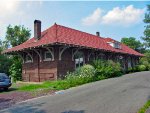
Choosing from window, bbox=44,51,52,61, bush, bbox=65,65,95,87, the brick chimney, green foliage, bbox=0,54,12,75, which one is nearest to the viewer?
bush, bbox=65,65,95,87

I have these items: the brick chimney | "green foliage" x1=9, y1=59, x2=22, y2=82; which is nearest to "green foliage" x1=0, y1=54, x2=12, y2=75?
"green foliage" x1=9, y1=59, x2=22, y2=82

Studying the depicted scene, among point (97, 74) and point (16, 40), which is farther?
point (16, 40)

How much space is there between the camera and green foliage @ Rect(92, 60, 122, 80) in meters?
24.0

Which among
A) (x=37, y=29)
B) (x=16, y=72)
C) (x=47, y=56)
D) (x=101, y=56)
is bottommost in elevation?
(x=16, y=72)

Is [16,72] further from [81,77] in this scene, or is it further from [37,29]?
[81,77]

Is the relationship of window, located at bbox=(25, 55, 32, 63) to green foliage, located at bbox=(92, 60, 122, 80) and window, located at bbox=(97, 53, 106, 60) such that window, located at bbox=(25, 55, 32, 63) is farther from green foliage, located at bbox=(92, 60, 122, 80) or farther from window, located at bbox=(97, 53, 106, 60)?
window, located at bbox=(97, 53, 106, 60)

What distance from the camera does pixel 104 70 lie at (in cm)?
2484

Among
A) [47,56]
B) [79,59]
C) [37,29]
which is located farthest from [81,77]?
[37,29]

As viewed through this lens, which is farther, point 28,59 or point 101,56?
point 101,56

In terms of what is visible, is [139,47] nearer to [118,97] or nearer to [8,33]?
[8,33]

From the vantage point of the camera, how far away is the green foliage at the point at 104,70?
24.0m

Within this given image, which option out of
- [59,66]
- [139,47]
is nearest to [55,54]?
[59,66]

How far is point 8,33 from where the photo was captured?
47.7 m

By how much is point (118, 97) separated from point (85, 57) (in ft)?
50.0
